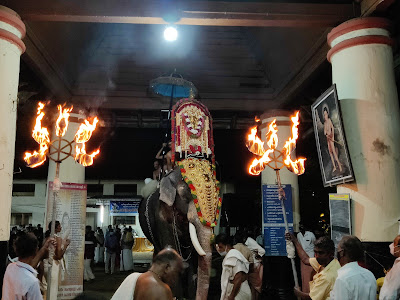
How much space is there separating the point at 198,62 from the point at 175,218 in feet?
15.7

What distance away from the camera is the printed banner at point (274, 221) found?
367 inches

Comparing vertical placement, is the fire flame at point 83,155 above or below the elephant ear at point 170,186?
above

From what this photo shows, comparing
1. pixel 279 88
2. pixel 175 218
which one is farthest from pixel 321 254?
pixel 279 88

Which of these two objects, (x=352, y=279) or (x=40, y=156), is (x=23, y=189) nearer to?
(x=40, y=156)

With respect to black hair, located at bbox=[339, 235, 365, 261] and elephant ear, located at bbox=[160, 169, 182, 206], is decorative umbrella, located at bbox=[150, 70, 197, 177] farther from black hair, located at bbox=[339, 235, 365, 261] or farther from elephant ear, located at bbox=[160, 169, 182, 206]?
black hair, located at bbox=[339, 235, 365, 261]

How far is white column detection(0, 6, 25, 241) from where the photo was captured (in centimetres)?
532

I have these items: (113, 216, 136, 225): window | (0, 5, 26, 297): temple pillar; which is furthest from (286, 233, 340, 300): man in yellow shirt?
(113, 216, 136, 225): window

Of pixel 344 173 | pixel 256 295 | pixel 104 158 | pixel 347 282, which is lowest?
pixel 256 295

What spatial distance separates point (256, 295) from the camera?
23.8ft

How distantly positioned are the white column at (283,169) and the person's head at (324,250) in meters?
5.62

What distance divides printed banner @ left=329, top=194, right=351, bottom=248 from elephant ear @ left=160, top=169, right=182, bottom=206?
2.49 m

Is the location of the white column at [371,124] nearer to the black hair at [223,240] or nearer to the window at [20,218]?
the black hair at [223,240]

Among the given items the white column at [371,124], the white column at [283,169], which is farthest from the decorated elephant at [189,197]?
the white column at [283,169]

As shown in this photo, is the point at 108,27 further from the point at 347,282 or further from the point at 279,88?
the point at 347,282
